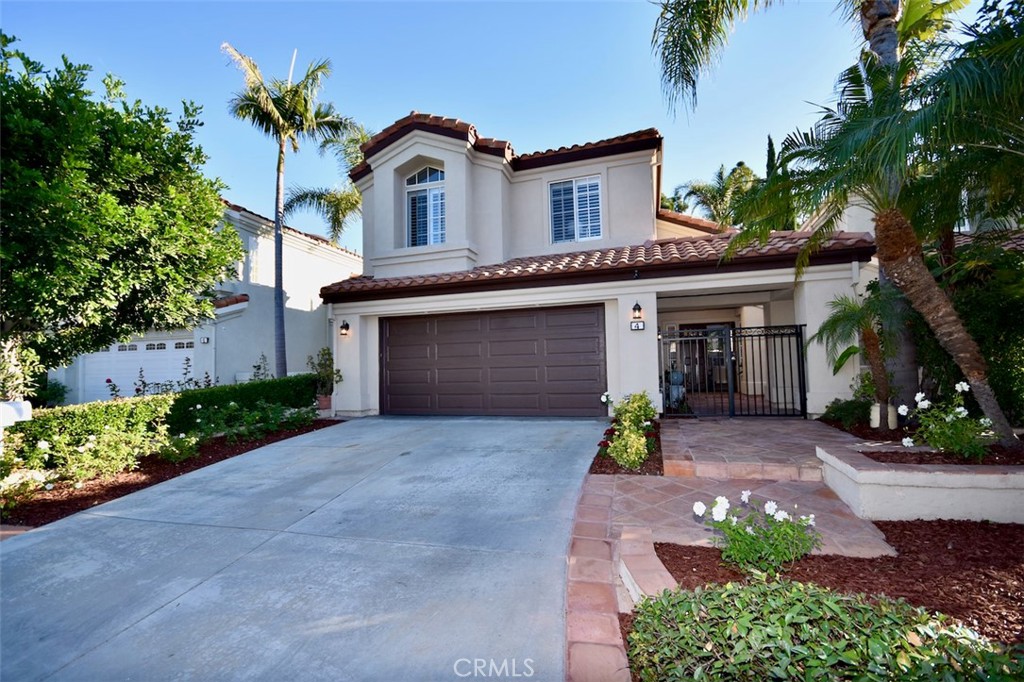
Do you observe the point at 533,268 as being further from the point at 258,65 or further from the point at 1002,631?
the point at 258,65

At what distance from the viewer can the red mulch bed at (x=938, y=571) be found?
2.50 m

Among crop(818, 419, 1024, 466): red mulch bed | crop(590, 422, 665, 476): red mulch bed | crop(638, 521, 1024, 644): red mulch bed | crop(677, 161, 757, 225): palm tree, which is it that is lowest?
crop(638, 521, 1024, 644): red mulch bed

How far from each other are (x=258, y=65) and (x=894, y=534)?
50.8 feet

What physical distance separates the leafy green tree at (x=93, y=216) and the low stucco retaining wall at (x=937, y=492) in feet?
26.2

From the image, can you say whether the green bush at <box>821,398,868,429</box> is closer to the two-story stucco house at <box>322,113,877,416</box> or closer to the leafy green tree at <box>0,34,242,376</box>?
the two-story stucco house at <box>322,113,877,416</box>

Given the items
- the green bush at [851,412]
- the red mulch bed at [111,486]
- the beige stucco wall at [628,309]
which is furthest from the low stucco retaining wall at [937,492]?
the red mulch bed at [111,486]

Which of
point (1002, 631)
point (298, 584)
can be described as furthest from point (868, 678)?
point (298, 584)

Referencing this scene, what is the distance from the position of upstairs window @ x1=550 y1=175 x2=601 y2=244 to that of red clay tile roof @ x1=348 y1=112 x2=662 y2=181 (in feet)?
2.08

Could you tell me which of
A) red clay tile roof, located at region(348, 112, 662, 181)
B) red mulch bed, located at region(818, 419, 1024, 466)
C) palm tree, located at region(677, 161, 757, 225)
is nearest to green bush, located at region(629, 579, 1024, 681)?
red mulch bed, located at region(818, 419, 1024, 466)

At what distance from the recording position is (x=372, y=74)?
9633 mm

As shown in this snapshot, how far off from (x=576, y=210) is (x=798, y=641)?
35.9 ft

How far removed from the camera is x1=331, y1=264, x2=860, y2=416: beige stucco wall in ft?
27.1

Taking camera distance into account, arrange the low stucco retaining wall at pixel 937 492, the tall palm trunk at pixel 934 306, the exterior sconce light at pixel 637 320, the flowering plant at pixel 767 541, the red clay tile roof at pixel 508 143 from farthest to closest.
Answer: the red clay tile roof at pixel 508 143, the exterior sconce light at pixel 637 320, the tall palm trunk at pixel 934 306, the low stucco retaining wall at pixel 937 492, the flowering plant at pixel 767 541

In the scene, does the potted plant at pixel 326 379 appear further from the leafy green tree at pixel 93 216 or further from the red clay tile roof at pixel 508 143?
the red clay tile roof at pixel 508 143
